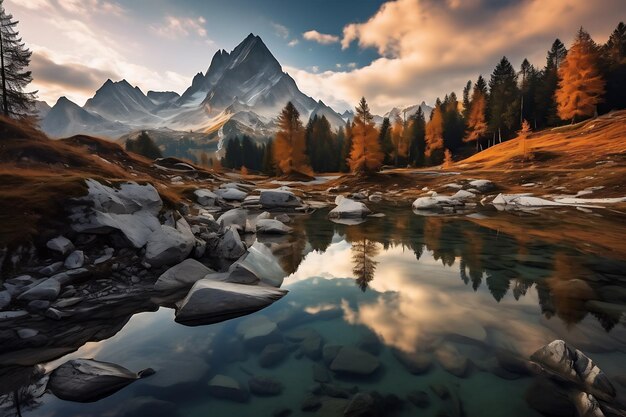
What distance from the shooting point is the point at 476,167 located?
182 ft

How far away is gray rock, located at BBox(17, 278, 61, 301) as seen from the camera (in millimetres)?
7494

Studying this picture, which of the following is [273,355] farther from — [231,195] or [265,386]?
[231,195]

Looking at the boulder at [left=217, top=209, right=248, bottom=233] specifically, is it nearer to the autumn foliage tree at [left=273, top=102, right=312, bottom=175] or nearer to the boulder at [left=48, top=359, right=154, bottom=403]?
the boulder at [left=48, top=359, right=154, bottom=403]

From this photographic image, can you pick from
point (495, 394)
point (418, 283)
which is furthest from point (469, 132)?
point (495, 394)

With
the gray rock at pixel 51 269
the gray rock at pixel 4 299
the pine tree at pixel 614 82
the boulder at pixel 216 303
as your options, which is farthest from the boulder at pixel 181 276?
the pine tree at pixel 614 82

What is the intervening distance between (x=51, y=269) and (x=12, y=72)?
1752 inches

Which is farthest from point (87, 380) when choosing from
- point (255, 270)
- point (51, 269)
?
point (255, 270)

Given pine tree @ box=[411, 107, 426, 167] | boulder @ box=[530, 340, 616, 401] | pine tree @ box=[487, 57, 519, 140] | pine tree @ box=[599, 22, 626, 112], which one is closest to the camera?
boulder @ box=[530, 340, 616, 401]

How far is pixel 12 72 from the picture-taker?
36.3 meters

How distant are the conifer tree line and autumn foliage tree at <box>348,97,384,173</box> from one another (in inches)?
6.7

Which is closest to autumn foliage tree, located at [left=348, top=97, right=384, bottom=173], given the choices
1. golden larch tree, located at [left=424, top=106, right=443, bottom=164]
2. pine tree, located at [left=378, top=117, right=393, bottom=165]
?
pine tree, located at [left=378, top=117, right=393, bottom=165]

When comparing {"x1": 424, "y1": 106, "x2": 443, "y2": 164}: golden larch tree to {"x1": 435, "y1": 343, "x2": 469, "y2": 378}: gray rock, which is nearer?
{"x1": 435, "y1": 343, "x2": 469, "y2": 378}: gray rock

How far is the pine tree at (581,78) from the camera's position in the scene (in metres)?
52.8

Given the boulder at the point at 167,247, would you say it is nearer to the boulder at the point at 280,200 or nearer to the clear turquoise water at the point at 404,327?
the clear turquoise water at the point at 404,327
